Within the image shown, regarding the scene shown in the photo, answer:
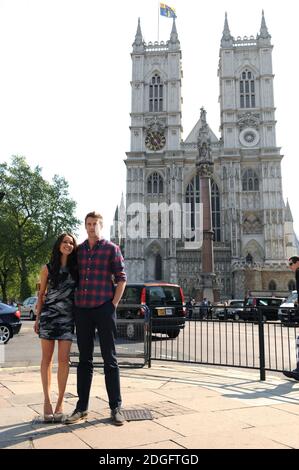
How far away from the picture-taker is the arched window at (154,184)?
5278 cm

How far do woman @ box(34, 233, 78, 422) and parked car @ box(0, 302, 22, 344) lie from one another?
8.17m

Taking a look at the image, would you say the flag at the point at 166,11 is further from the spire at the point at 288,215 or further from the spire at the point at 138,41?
the spire at the point at 288,215

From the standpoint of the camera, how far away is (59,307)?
12.8ft

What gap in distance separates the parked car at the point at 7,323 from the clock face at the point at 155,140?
44399 millimetres

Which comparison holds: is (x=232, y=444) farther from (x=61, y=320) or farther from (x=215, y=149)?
(x=215, y=149)

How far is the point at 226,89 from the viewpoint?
53375 millimetres

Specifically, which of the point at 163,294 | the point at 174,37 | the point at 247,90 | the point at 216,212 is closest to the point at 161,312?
the point at 163,294

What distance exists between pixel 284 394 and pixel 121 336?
11.8ft

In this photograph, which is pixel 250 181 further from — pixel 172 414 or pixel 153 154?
pixel 172 414

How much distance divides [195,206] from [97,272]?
48.2 m

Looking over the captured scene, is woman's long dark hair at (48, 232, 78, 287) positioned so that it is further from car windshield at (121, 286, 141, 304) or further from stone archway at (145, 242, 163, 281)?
stone archway at (145, 242, 163, 281)

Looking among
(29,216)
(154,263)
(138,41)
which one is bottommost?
(154,263)

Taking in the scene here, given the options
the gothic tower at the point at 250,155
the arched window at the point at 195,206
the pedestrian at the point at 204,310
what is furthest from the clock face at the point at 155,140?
the pedestrian at the point at 204,310
